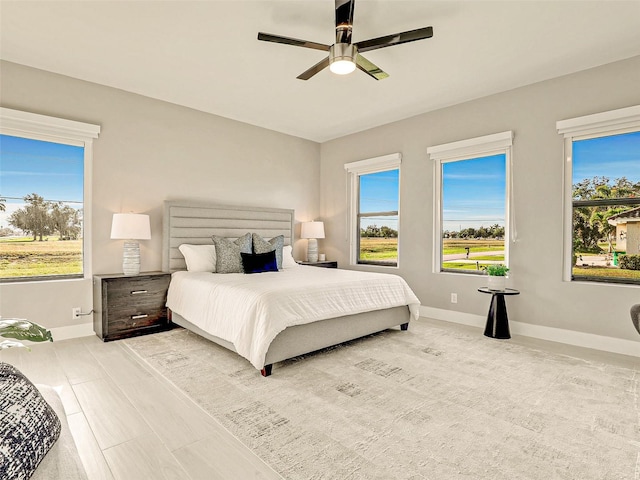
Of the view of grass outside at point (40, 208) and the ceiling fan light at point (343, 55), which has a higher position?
the ceiling fan light at point (343, 55)

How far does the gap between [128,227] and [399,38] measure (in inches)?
127

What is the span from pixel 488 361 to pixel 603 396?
2.70ft

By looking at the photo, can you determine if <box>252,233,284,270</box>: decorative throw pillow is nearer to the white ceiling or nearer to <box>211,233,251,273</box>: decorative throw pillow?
<box>211,233,251,273</box>: decorative throw pillow

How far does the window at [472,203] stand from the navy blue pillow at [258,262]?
7.19 ft

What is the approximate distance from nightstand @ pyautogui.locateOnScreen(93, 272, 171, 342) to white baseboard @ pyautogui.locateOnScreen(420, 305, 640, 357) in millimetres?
3532

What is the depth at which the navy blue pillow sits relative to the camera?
419 centimetres

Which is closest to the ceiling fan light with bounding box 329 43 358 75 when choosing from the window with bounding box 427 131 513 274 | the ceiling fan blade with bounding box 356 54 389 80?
the ceiling fan blade with bounding box 356 54 389 80

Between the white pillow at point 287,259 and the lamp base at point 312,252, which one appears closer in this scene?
the white pillow at point 287,259

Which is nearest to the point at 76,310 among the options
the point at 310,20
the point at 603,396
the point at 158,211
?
the point at 158,211

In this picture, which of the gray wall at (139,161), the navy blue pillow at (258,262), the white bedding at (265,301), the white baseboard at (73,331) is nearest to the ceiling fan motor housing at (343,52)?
the white bedding at (265,301)

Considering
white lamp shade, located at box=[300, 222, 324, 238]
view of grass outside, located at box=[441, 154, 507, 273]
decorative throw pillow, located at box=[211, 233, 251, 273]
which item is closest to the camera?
decorative throw pillow, located at box=[211, 233, 251, 273]

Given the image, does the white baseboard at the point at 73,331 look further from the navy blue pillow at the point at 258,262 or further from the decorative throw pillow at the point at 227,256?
the navy blue pillow at the point at 258,262

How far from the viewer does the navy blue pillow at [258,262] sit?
165 inches

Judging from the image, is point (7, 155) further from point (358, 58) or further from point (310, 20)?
point (358, 58)
